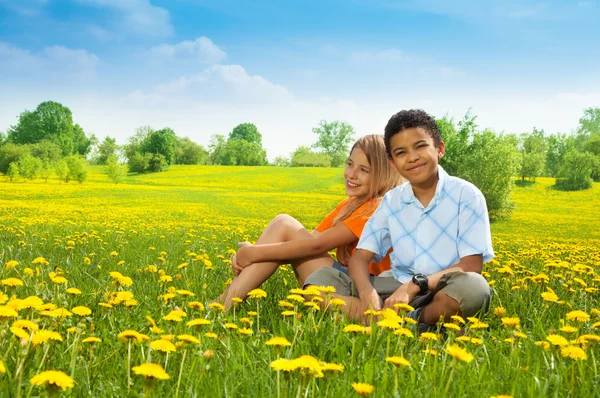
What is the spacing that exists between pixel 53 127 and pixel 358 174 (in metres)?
27.0

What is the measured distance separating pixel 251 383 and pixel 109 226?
5414 millimetres

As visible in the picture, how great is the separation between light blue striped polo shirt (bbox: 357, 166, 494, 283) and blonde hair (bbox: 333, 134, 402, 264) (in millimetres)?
184

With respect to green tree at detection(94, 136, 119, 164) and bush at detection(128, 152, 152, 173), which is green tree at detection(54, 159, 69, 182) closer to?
bush at detection(128, 152, 152, 173)

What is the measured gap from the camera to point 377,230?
254 centimetres

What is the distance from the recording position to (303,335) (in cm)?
191

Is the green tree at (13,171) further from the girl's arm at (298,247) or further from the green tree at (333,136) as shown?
the green tree at (333,136)

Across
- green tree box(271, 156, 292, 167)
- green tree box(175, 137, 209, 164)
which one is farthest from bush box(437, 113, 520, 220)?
green tree box(271, 156, 292, 167)

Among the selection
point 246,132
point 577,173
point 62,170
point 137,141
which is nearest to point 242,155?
point 137,141

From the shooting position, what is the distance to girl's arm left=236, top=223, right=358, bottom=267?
2.60m

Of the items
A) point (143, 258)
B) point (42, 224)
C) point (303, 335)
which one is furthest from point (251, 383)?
point (42, 224)

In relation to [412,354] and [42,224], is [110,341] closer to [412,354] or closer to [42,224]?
Result: [412,354]

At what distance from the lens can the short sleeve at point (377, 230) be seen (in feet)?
8.30

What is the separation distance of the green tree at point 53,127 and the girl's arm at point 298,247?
23031 mm

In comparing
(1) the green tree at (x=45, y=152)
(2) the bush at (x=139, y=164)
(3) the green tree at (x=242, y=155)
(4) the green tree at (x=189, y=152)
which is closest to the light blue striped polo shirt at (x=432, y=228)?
(1) the green tree at (x=45, y=152)
